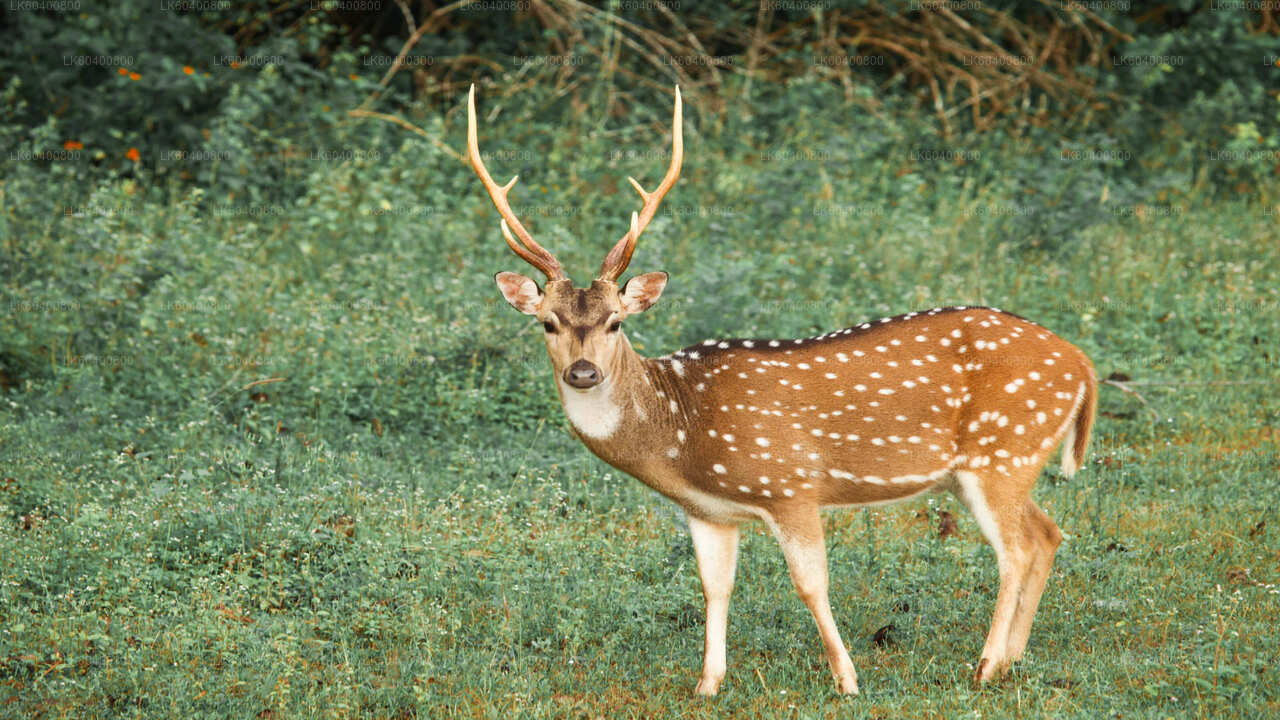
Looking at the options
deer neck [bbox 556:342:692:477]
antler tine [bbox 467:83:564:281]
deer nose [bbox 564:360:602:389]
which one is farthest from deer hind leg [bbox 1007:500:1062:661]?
antler tine [bbox 467:83:564:281]

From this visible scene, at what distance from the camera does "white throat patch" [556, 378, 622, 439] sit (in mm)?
5441

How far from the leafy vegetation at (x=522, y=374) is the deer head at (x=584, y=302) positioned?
117 centimetres

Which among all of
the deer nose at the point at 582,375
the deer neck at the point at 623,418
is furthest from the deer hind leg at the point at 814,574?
the deer nose at the point at 582,375

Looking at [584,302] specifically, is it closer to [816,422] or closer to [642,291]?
[642,291]

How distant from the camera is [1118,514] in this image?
6949 millimetres

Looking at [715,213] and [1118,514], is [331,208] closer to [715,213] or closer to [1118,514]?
[715,213]

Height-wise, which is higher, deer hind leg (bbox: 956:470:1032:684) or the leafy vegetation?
deer hind leg (bbox: 956:470:1032:684)

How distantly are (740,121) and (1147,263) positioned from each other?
406cm

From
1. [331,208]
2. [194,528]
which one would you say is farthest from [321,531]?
[331,208]

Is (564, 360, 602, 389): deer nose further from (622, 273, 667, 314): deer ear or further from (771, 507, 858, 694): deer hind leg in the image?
(771, 507, 858, 694): deer hind leg

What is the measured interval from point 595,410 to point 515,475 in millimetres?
2124

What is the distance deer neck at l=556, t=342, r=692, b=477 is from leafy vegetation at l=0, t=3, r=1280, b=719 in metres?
0.81

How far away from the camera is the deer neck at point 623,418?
5445mm

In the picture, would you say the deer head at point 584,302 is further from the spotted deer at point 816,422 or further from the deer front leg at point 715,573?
the deer front leg at point 715,573
